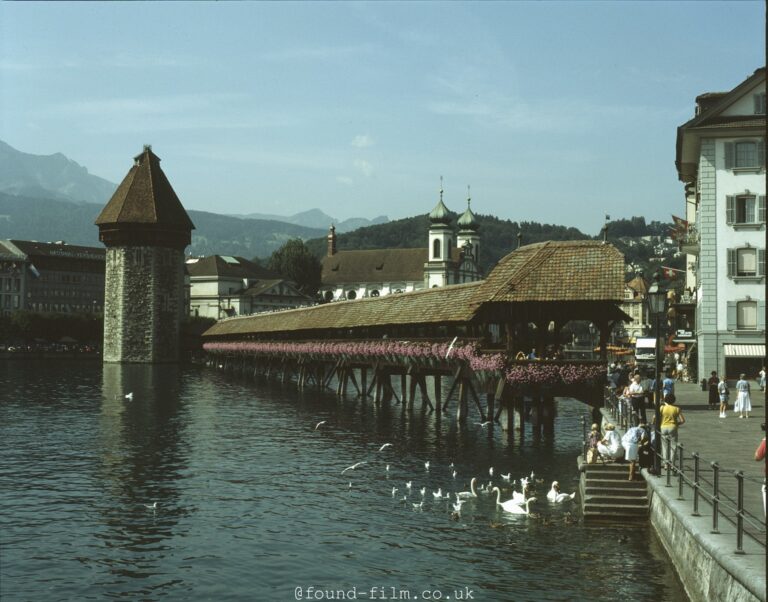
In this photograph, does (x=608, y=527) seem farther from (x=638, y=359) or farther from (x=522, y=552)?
(x=638, y=359)

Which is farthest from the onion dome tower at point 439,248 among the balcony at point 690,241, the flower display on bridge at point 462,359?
the balcony at point 690,241

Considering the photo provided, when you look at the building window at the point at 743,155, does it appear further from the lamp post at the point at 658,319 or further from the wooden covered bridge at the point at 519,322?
the lamp post at the point at 658,319

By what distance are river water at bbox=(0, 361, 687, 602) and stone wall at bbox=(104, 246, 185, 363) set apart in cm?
7125

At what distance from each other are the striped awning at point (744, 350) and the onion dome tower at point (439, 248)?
130238 millimetres

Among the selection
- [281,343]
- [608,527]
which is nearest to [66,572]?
[608,527]

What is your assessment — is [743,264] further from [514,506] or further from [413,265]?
[413,265]

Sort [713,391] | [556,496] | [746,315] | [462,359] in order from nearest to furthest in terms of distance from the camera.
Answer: [556,496]
[713,391]
[462,359]
[746,315]

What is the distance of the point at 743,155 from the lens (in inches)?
1959

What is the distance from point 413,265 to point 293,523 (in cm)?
16775

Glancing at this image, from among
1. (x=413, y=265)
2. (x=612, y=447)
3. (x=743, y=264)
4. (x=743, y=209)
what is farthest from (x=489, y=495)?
(x=413, y=265)

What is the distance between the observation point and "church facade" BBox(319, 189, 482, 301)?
18162 cm

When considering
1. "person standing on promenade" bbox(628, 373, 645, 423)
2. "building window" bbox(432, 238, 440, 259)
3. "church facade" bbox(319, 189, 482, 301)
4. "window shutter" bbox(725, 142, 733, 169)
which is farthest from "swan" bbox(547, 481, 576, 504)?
"building window" bbox(432, 238, 440, 259)

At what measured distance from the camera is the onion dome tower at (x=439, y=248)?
180m

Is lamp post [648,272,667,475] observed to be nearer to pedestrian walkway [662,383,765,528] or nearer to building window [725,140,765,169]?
pedestrian walkway [662,383,765,528]
